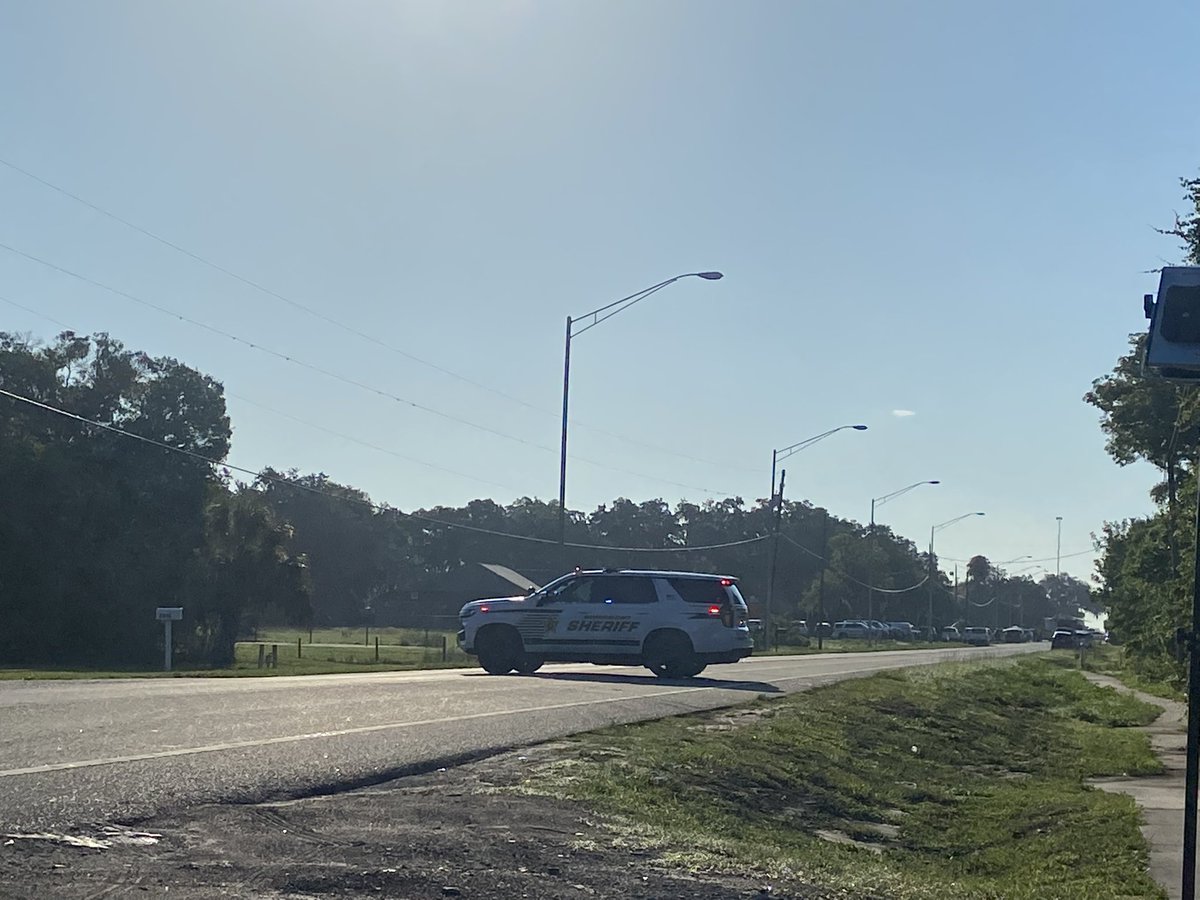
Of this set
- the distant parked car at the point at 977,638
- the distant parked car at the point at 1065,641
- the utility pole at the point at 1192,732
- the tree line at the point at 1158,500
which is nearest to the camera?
the utility pole at the point at 1192,732

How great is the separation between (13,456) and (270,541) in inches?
399

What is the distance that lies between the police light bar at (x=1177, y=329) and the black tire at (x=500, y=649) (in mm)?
19818

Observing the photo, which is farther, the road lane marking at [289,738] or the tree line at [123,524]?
the tree line at [123,524]

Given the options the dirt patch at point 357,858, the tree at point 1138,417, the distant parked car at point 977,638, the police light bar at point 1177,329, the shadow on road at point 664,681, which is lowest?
the distant parked car at point 977,638

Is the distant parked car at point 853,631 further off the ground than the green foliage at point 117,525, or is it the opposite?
the green foliage at point 117,525

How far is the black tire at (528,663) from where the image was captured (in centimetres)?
2534

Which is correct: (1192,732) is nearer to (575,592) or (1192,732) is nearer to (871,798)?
(871,798)

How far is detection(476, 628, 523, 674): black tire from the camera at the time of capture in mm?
25281

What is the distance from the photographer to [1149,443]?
130 ft

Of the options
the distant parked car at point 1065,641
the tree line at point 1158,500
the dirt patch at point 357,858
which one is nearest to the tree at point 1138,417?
the tree line at point 1158,500

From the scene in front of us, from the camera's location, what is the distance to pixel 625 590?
83.6 feet

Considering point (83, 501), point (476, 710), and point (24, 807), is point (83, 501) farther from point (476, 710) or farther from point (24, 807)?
point (24, 807)

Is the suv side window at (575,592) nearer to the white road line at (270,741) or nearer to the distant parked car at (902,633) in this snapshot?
the white road line at (270,741)

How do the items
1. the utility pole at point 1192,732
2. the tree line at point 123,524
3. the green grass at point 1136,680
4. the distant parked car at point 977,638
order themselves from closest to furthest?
1. the utility pole at point 1192,732
2. the green grass at point 1136,680
3. the tree line at point 123,524
4. the distant parked car at point 977,638
